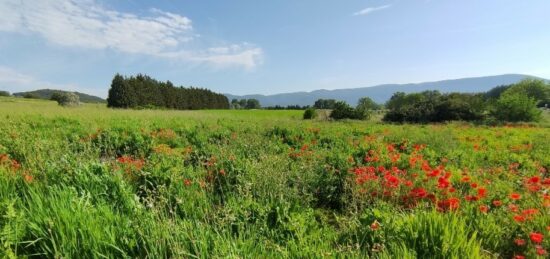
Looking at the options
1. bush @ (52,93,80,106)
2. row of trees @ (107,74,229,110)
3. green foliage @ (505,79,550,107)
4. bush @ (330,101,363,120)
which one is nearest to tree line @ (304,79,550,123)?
bush @ (330,101,363,120)

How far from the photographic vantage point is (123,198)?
4.19m

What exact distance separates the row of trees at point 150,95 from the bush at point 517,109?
1622 inches

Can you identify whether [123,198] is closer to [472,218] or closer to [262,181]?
[262,181]

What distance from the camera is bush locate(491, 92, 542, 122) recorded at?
28.7m

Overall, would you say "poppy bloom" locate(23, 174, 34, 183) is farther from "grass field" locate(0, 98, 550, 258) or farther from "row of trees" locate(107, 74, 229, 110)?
"row of trees" locate(107, 74, 229, 110)

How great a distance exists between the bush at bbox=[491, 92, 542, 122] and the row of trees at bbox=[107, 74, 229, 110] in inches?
1622

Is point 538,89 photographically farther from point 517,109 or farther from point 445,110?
point 445,110

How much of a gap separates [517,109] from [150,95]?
45978 millimetres

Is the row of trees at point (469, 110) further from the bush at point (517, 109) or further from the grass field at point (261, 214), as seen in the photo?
the grass field at point (261, 214)

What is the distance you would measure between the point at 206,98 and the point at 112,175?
6573 centimetres

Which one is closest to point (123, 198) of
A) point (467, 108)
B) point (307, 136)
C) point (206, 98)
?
point (307, 136)

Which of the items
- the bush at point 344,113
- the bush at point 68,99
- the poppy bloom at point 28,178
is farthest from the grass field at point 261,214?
the bush at point 68,99

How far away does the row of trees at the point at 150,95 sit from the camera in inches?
1848

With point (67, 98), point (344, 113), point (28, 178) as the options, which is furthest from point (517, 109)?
point (67, 98)
